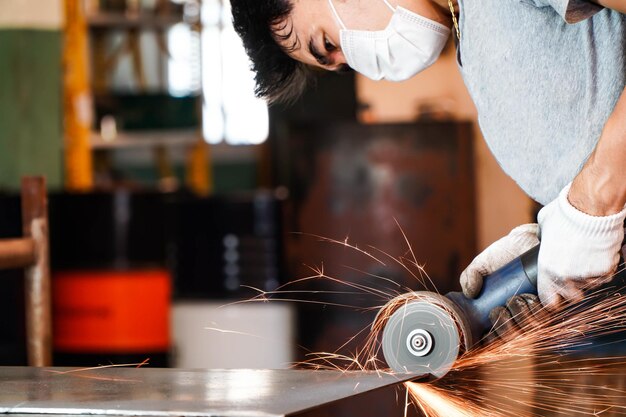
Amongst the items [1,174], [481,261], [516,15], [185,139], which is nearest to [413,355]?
[481,261]

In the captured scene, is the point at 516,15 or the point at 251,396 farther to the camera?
the point at 516,15

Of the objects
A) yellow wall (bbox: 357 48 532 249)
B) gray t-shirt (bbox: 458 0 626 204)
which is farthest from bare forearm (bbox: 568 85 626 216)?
yellow wall (bbox: 357 48 532 249)

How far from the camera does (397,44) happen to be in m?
1.72

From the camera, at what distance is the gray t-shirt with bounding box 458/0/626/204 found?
4.66ft

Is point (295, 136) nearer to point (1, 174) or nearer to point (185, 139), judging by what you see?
point (1, 174)

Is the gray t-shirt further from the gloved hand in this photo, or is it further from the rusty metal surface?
the rusty metal surface

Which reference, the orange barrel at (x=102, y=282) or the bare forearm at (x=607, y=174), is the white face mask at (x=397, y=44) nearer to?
the bare forearm at (x=607, y=174)

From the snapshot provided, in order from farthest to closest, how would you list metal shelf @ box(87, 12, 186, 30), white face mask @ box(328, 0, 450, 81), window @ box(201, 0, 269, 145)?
window @ box(201, 0, 269, 145) → metal shelf @ box(87, 12, 186, 30) → white face mask @ box(328, 0, 450, 81)

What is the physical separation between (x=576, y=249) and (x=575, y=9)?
35cm

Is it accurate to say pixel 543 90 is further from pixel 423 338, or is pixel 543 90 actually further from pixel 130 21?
pixel 130 21

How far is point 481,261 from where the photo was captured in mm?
1539

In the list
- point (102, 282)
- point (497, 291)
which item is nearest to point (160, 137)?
point (102, 282)

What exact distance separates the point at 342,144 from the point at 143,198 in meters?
0.83

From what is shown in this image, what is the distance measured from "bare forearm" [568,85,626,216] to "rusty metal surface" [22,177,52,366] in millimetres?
1310
